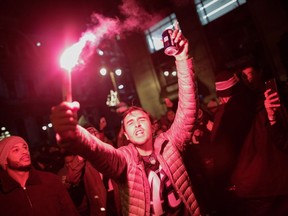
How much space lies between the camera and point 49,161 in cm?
953

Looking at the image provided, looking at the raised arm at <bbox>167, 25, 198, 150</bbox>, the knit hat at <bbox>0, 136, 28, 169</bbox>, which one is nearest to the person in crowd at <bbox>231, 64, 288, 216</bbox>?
the raised arm at <bbox>167, 25, 198, 150</bbox>

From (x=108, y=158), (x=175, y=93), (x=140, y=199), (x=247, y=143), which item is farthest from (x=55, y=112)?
(x=175, y=93)

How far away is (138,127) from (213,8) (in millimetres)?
18014

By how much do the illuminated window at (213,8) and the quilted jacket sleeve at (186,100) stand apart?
56.8 ft

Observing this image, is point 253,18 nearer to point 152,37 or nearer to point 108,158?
point 152,37

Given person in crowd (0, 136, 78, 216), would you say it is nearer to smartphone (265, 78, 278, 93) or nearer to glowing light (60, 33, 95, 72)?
glowing light (60, 33, 95, 72)

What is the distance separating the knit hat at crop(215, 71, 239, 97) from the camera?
12.3 feet

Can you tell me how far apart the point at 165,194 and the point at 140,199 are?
0.33 meters

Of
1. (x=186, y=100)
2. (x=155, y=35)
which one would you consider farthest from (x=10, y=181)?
(x=155, y=35)

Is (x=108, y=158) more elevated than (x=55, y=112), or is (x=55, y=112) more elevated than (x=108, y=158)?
(x=55, y=112)

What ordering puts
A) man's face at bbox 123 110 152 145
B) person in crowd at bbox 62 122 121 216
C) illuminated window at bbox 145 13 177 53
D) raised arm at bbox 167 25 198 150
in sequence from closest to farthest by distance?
raised arm at bbox 167 25 198 150
man's face at bbox 123 110 152 145
person in crowd at bbox 62 122 121 216
illuminated window at bbox 145 13 177 53

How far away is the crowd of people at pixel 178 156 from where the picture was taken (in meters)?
2.64

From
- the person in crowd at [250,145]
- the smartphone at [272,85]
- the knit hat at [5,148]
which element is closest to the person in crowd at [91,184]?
Result: the knit hat at [5,148]

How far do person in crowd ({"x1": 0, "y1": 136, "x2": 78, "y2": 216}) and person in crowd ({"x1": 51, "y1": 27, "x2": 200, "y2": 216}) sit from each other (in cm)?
117
